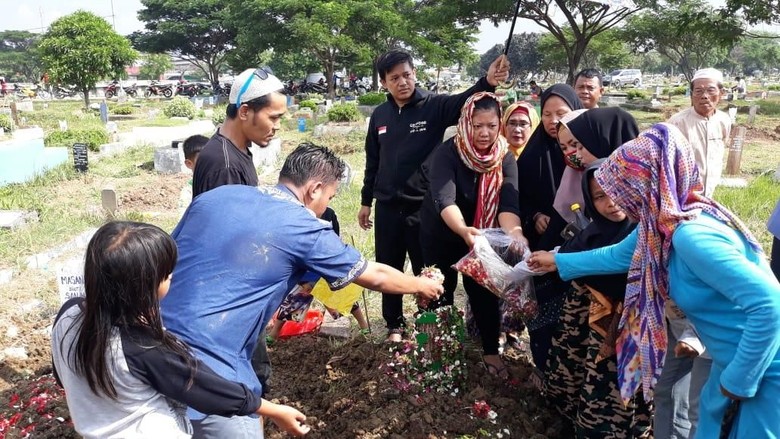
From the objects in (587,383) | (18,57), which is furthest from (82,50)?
(18,57)

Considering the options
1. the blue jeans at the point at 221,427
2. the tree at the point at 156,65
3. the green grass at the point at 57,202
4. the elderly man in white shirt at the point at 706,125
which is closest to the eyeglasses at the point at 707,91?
the elderly man in white shirt at the point at 706,125

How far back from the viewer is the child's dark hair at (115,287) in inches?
57.9

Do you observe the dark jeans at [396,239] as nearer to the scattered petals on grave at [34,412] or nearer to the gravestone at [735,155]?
the scattered petals on grave at [34,412]

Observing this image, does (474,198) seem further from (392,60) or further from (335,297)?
(335,297)

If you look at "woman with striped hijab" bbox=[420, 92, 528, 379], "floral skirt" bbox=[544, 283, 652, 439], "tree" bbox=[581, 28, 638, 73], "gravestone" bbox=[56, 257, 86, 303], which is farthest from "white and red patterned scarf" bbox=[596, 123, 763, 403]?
"tree" bbox=[581, 28, 638, 73]

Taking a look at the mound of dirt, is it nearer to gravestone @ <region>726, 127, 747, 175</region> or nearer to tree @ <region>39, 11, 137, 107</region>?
gravestone @ <region>726, 127, 747, 175</region>

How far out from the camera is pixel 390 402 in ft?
9.45

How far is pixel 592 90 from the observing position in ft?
12.9

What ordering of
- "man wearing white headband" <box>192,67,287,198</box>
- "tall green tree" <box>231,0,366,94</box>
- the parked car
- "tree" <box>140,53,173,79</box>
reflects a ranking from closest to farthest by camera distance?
"man wearing white headband" <box>192,67,287,198</box>, "tall green tree" <box>231,0,366,94</box>, the parked car, "tree" <box>140,53,173,79</box>

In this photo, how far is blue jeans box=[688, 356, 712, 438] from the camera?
225cm

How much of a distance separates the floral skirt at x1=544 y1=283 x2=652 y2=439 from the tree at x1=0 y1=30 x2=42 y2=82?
6346 cm

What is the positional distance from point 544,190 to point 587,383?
1049 millimetres

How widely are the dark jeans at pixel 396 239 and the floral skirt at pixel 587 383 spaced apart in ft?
3.61

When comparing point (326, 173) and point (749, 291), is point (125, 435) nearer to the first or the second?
point (326, 173)
